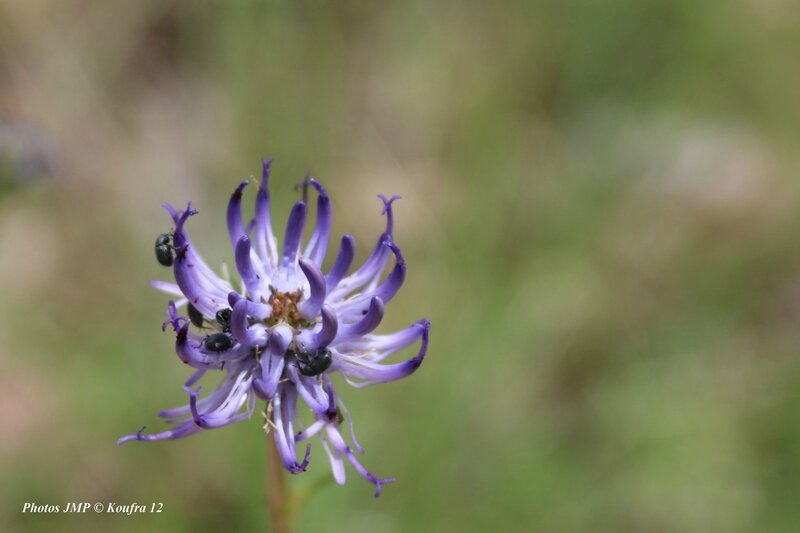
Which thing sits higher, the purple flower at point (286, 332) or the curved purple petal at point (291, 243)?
the curved purple petal at point (291, 243)

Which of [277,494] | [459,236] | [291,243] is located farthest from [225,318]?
[459,236]

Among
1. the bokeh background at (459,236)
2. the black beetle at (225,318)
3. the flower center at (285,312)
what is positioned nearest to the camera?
the black beetle at (225,318)

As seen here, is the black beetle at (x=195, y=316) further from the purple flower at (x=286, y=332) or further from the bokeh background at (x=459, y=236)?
the bokeh background at (x=459, y=236)

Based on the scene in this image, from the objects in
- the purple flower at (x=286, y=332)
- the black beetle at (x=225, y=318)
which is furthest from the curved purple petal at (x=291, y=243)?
the black beetle at (x=225, y=318)

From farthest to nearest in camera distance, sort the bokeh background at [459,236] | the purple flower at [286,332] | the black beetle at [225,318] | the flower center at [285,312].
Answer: the bokeh background at [459,236], the flower center at [285,312], the black beetle at [225,318], the purple flower at [286,332]

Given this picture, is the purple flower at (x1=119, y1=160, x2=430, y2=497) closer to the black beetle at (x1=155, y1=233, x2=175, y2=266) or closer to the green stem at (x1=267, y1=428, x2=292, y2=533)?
the black beetle at (x1=155, y1=233, x2=175, y2=266)

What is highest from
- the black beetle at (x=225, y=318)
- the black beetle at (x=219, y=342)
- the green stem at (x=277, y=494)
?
the black beetle at (x=225, y=318)

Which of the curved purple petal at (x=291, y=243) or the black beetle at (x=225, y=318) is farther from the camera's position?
the curved purple petal at (x=291, y=243)
